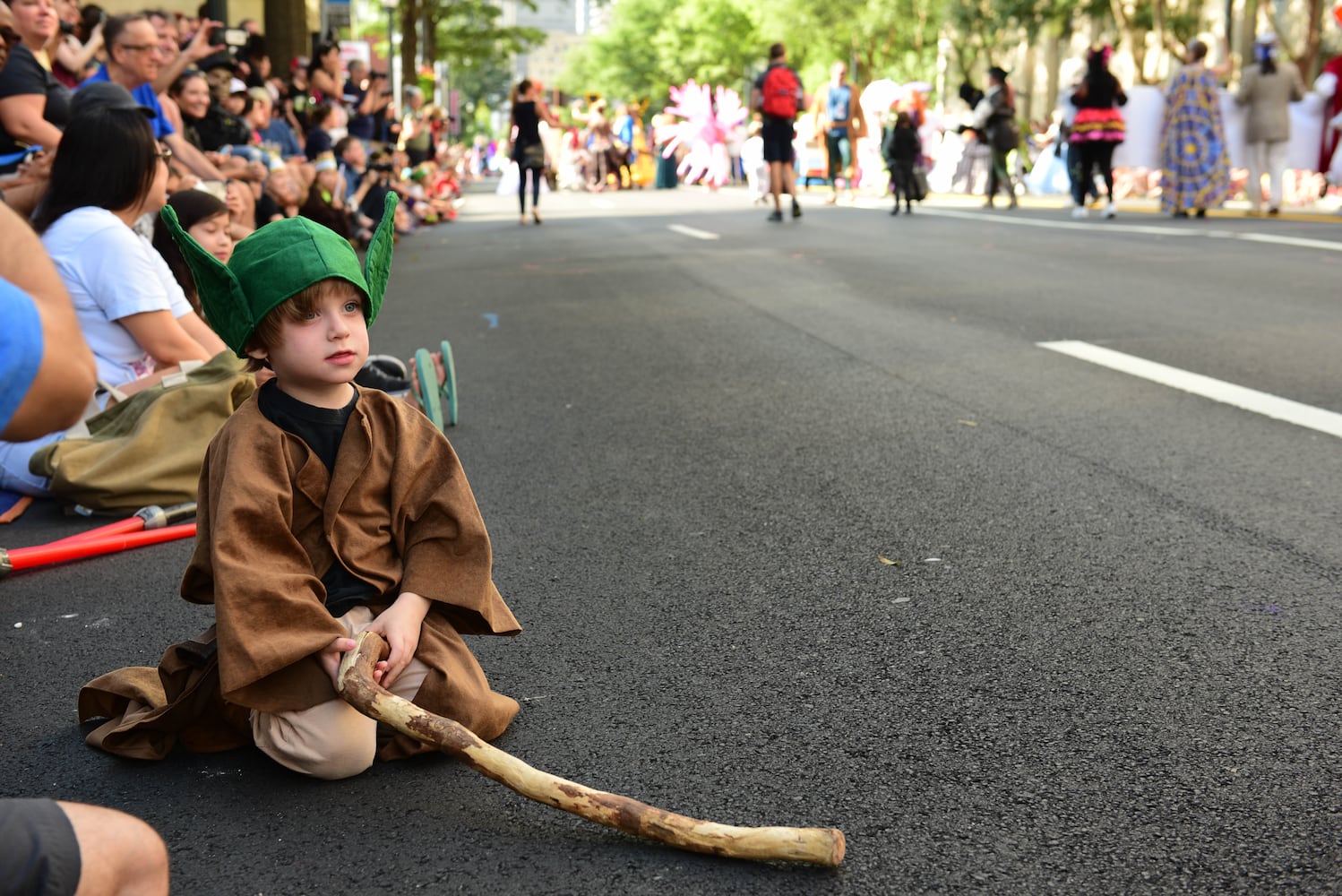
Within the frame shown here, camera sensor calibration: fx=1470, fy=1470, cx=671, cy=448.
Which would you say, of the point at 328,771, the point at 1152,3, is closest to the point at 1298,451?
the point at 328,771

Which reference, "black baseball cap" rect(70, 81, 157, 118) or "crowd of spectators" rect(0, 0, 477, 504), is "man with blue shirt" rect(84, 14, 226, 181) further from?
"black baseball cap" rect(70, 81, 157, 118)

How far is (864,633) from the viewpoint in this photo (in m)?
3.43

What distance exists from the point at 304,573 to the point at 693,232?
15654 mm

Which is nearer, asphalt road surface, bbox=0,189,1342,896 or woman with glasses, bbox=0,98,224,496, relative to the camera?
asphalt road surface, bbox=0,189,1342,896

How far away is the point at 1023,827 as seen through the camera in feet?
7.95

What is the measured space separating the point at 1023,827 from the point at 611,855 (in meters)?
0.68

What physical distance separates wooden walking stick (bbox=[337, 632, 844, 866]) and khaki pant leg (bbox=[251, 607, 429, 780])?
0.39 ft

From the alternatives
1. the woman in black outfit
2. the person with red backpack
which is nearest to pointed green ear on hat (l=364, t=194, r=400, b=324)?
the person with red backpack

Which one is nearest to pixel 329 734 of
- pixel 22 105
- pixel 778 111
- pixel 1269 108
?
pixel 22 105

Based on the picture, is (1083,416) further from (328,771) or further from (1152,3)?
(1152,3)

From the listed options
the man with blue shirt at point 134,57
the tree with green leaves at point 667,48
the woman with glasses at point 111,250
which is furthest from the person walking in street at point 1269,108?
the tree with green leaves at point 667,48

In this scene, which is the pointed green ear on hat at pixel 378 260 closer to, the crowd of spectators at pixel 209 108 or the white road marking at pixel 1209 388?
the crowd of spectators at pixel 209 108

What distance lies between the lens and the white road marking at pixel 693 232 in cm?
1696

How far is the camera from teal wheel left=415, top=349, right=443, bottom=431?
5836mm
